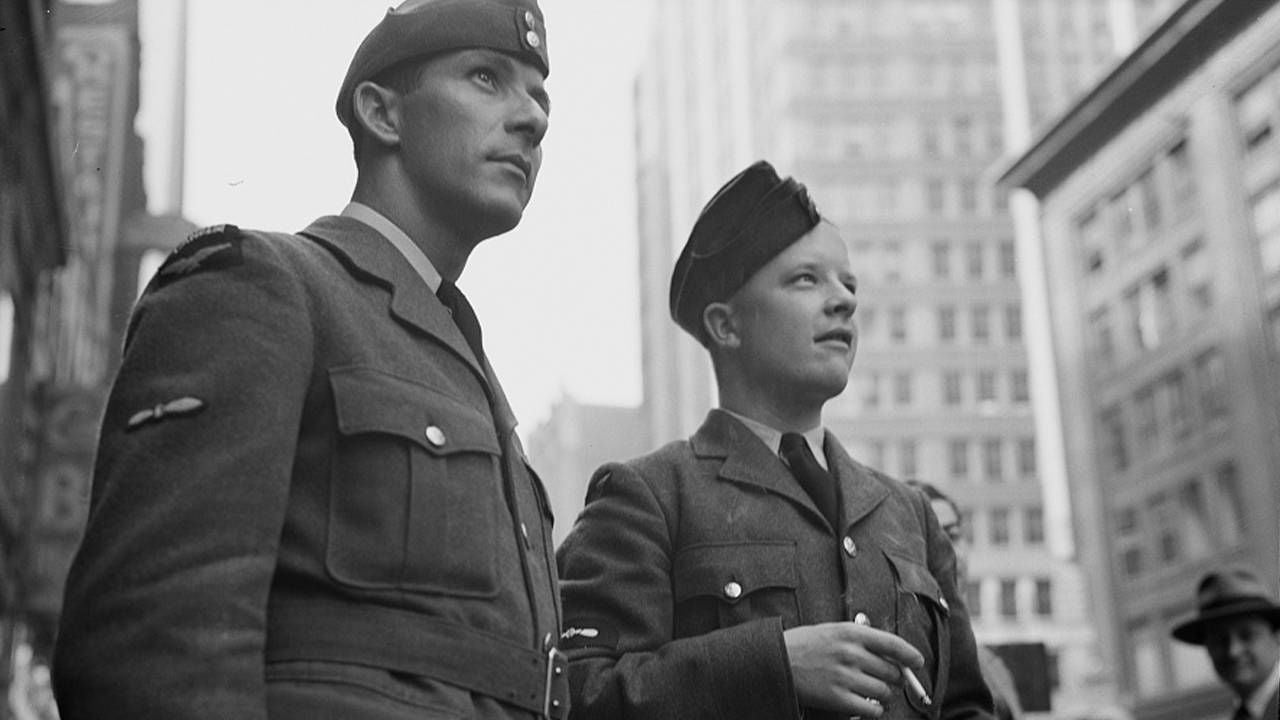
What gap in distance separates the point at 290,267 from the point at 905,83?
3331 inches

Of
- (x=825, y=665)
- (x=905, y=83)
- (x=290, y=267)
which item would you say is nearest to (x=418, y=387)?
(x=290, y=267)

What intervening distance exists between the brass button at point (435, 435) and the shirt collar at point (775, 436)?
1.44m

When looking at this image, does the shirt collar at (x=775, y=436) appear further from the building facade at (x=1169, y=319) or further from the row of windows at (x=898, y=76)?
the row of windows at (x=898, y=76)

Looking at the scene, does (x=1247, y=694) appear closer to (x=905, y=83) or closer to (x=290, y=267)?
(x=290, y=267)

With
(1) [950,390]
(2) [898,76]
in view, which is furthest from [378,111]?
(2) [898,76]

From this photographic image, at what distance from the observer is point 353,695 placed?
2.22 m

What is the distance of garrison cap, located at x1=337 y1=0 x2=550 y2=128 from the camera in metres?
2.87

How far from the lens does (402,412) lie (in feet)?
8.12

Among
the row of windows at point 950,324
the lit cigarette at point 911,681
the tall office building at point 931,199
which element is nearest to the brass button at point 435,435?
the lit cigarette at point 911,681

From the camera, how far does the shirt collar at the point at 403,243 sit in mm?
2805

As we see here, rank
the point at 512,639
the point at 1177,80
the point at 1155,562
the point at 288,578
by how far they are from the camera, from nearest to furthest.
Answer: the point at 288,578 < the point at 512,639 < the point at 1177,80 < the point at 1155,562

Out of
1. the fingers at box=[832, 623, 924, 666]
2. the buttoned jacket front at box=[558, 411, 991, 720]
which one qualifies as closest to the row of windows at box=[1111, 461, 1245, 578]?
the buttoned jacket front at box=[558, 411, 991, 720]

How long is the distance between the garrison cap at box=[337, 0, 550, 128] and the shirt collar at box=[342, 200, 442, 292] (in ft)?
0.71

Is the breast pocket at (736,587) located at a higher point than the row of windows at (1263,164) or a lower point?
lower
